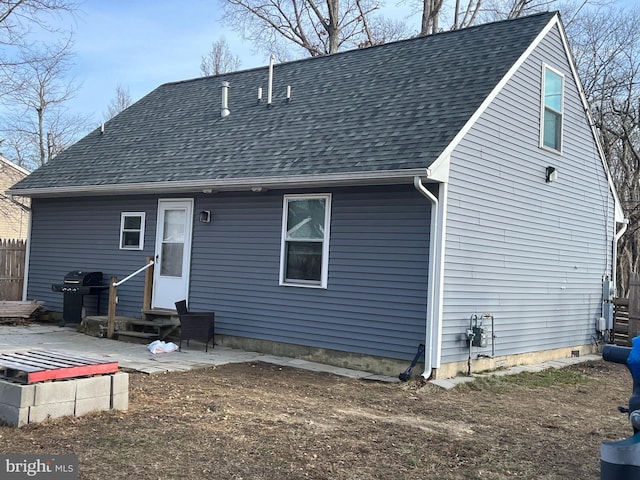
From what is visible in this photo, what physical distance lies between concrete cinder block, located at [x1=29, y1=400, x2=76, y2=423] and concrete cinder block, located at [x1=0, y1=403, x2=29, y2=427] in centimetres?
5

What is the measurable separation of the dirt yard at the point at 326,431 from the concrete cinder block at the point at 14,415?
0.09 meters

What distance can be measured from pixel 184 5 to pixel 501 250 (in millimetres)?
10804

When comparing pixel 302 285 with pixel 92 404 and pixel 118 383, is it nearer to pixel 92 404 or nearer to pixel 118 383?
pixel 118 383

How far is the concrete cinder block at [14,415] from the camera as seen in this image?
17.0ft

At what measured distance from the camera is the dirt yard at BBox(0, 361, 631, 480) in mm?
4699

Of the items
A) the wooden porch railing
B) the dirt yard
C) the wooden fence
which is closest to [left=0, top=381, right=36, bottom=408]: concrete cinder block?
the dirt yard

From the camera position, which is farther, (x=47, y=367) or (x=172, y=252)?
(x=172, y=252)

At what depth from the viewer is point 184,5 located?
53.7 feet

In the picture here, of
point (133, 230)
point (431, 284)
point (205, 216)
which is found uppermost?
point (205, 216)

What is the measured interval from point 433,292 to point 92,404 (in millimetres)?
4371

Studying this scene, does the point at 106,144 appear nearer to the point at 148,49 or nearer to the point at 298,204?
the point at 148,49

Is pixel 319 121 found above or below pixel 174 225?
above

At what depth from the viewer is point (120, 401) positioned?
5.89 meters

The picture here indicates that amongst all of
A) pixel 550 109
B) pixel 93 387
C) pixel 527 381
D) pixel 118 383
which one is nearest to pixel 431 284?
pixel 527 381
